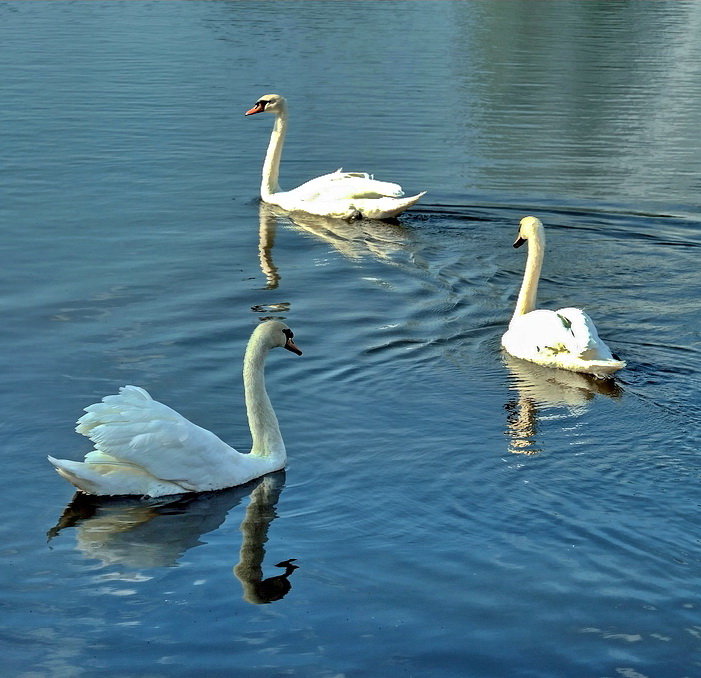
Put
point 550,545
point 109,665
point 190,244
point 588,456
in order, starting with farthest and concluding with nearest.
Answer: point 190,244
point 588,456
point 550,545
point 109,665

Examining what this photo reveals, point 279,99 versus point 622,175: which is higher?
point 279,99

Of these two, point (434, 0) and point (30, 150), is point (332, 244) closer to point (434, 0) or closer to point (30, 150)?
point (30, 150)

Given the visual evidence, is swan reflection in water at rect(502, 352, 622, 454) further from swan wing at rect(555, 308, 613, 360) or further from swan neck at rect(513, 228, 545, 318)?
swan neck at rect(513, 228, 545, 318)

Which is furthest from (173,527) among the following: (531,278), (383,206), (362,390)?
(383,206)

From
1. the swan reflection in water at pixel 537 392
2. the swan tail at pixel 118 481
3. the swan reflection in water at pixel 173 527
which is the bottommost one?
the swan reflection in water at pixel 537 392

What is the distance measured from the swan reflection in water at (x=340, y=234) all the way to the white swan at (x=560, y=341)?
339cm

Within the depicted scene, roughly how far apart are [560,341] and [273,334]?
2842 millimetres

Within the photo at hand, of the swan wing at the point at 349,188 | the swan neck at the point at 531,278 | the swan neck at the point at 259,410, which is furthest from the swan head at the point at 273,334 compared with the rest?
the swan wing at the point at 349,188

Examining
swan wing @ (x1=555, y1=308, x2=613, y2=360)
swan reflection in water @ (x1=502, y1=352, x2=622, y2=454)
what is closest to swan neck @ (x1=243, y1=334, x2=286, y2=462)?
swan reflection in water @ (x1=502, y1=352, x2=622, y2=454)

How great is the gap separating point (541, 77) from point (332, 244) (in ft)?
52.4

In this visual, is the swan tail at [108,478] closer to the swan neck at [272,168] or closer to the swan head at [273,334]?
the swan head at [273,334]

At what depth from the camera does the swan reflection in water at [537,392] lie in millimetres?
9242

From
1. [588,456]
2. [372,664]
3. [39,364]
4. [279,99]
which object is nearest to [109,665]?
[372,664]

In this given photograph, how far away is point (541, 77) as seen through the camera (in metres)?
29.3
